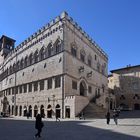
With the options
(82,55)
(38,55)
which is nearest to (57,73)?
(82,55)

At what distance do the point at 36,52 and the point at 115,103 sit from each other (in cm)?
2347

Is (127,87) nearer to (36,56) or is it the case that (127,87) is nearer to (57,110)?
(36,56)

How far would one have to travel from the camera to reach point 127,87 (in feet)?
198

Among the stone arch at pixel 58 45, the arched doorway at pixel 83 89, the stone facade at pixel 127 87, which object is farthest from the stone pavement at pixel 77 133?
the stone facade at pixel 127 87

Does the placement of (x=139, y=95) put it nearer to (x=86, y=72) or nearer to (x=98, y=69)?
(x=98, y=69)

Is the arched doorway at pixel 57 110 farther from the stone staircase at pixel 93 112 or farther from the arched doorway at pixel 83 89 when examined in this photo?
the arched doorway at pixel 83 89

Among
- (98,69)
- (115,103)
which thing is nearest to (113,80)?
(115,103)

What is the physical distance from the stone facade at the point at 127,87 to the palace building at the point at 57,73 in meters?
6.39

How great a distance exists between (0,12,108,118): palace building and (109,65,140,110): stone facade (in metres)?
6.39

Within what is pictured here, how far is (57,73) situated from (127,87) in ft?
87.4

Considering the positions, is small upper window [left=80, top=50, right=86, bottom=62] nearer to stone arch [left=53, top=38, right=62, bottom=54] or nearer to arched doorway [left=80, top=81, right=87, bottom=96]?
arched doorway [left=80, top=81, right=87, bottom=96]

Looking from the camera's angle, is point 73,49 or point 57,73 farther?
point 73,49

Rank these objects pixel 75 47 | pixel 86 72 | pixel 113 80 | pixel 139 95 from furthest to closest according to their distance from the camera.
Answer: pixel 113 80
pixel 139 95
pixel 86 72
pixel 75 47

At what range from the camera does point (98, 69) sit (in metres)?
52.9
